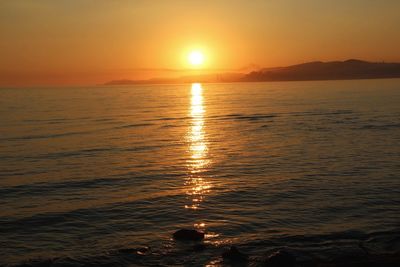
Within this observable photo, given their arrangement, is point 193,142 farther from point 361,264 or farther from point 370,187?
point 361,264

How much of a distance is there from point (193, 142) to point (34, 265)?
32809 mm

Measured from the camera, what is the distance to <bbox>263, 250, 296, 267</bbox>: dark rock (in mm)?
14570

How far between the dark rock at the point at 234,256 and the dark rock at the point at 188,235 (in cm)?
212

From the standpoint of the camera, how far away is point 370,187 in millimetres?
26000

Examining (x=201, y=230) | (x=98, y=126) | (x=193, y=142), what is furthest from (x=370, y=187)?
(x=98, y=126)

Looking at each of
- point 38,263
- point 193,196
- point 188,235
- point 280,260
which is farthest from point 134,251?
point 193,196

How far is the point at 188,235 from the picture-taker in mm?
17891

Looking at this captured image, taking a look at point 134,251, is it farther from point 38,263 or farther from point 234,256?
point 234,256

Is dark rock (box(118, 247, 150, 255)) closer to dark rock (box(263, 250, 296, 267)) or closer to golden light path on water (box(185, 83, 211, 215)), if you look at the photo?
golden light path on water (box(185, 83, 211, 215))

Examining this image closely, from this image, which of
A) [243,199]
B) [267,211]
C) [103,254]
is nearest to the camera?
[103,254]

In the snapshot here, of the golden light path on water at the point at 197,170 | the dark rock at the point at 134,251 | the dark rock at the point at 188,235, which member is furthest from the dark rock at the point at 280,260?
the golden light path on water at the point at 197,170

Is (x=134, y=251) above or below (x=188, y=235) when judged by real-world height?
below

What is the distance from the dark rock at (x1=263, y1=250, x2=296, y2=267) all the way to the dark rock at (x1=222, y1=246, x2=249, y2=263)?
3.38 ft

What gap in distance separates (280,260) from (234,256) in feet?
5.73
